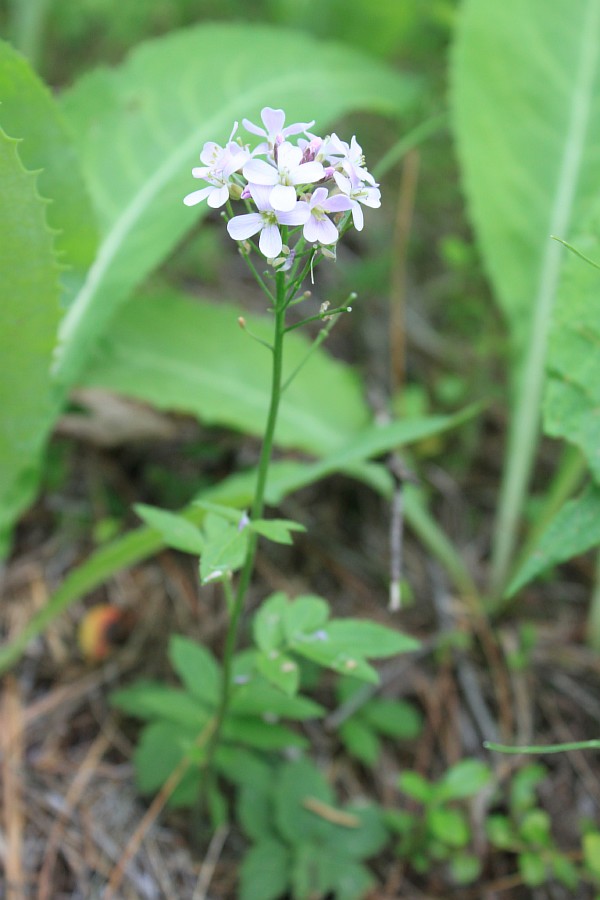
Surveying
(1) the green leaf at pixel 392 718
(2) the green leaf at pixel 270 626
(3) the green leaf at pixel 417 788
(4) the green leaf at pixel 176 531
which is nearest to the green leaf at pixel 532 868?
(3) the green leaf at pixel 417 788

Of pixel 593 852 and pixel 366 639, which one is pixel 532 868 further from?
pixel 366 639

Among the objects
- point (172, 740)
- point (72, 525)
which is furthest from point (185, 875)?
point (72, 525)

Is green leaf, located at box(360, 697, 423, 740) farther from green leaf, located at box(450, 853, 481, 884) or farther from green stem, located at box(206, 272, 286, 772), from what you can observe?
green stem, located at box(206, 272, 286, 772)

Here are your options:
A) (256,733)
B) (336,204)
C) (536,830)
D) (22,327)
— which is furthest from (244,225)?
(536,830)

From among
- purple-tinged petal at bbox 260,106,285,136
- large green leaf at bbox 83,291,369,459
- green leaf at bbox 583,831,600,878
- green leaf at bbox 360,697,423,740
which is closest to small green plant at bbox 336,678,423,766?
green leaf at bbox 360,697,423,740

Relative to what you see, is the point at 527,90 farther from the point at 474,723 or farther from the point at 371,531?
the point at 474,723

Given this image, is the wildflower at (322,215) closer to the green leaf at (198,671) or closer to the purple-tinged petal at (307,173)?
the purple-tinged petal at (307,173)

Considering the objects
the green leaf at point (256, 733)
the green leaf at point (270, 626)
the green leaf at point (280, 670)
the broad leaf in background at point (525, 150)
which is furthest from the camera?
the broad leaf in background at point (525, 150)
